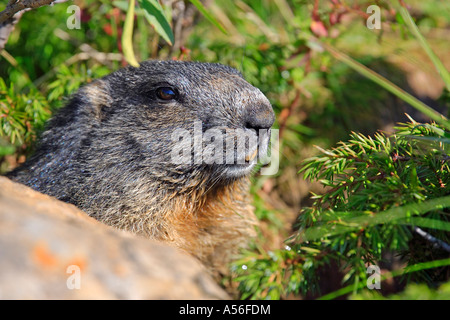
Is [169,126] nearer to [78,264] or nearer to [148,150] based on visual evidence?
[148,150]

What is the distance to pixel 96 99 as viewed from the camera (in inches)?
138

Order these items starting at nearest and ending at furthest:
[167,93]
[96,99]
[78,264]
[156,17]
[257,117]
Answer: [78,264], [156,17], [257,117], [167,93], [96,99]

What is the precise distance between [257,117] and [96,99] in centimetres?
130

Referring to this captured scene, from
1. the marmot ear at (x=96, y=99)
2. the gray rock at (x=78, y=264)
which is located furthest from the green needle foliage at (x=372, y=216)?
the marmot ear at (x=96, y=99)

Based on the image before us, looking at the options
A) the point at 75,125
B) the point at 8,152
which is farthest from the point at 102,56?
the point at 75,125

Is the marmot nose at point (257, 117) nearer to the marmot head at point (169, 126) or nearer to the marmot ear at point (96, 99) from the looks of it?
the marmot head at point (169, 126)

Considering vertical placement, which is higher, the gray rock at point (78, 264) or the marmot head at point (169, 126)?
the marmot head at point (169, 126)

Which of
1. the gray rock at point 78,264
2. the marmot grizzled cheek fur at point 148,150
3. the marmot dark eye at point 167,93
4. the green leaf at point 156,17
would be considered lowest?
the gray rock at point 78,264

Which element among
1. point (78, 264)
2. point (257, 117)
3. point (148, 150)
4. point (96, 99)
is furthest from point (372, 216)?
point (96, 99)

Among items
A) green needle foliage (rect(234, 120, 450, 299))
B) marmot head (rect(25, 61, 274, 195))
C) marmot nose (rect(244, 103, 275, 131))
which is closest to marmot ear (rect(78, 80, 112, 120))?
marmot head (rect(25, 61, 274, 195))

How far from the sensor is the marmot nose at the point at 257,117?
119 inches

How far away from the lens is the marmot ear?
3.48 meters

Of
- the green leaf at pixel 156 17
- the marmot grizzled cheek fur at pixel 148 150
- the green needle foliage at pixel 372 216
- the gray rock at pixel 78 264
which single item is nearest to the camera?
the gray rock at pixel 78 264

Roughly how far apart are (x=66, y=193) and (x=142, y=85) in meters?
0.94
